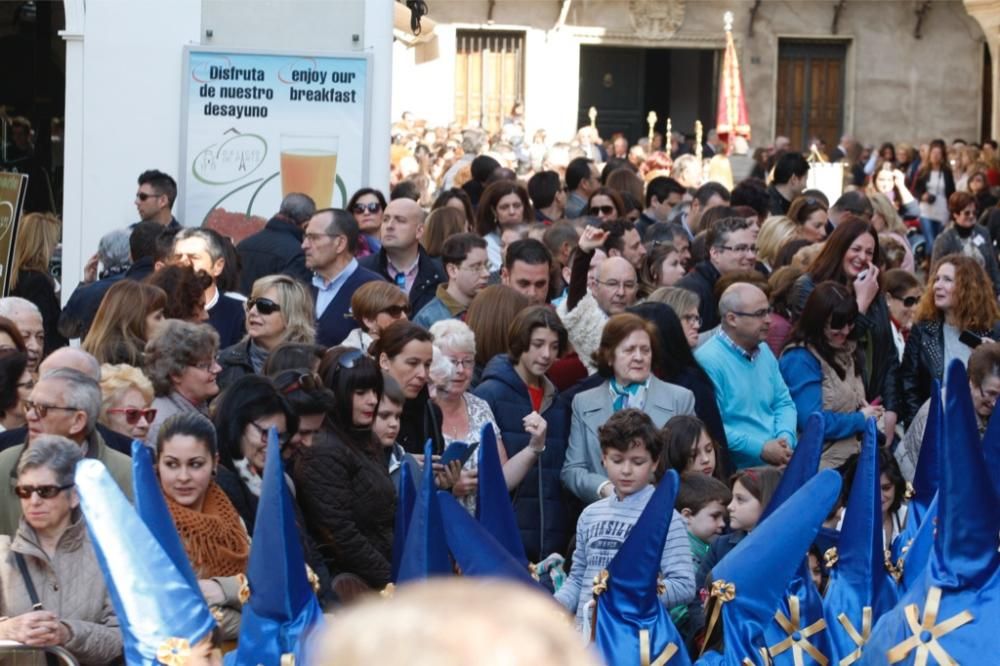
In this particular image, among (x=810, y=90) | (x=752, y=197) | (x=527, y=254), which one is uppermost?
(x=810, y=90)

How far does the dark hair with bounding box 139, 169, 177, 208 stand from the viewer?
10.3m

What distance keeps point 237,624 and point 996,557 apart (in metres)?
2.11

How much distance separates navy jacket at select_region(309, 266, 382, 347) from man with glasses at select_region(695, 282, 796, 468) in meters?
1.63

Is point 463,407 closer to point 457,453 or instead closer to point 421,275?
point 457,453

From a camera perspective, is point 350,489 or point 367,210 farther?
point 367,210

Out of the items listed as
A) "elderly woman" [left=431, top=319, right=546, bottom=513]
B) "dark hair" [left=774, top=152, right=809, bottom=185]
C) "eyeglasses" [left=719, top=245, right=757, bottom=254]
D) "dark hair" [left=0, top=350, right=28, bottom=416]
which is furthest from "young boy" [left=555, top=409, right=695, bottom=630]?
"dark hair" [left=774, top=152, right=809, bottom=185]

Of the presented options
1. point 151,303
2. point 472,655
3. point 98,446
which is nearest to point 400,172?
point 151,303

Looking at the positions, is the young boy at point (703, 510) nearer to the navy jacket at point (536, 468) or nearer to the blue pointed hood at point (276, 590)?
the navy jacket at point (536, 468)

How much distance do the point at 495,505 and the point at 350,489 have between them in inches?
45.1

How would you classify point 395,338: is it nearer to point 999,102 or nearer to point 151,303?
point 151,303

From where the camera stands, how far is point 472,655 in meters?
1.56

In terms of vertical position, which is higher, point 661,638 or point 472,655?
point 472,655

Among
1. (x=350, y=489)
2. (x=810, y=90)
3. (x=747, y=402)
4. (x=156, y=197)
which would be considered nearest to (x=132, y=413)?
(x=350, y=489)

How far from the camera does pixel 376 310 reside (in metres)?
7.83
